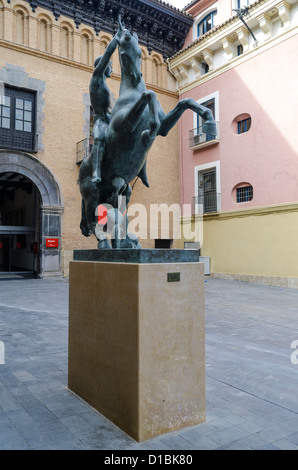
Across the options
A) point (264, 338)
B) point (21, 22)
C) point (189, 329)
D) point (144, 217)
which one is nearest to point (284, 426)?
point (189, 329)

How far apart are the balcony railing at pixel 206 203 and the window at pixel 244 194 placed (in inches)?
42.2

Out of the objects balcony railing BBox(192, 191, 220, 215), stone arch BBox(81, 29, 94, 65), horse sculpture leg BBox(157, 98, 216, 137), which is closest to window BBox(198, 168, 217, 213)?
balcony railing BBox(192, 191, 220, 215)

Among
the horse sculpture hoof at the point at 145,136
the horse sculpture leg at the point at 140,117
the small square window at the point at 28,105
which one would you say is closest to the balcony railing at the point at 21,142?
the small square window at the point at 28,105

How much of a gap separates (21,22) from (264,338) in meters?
17.3

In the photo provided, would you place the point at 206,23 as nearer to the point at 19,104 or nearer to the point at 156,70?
the point at 156,70

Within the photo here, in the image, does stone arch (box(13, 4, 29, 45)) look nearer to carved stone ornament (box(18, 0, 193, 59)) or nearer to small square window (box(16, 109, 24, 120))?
carved stone ornament (box(18, 0, 193, 59))

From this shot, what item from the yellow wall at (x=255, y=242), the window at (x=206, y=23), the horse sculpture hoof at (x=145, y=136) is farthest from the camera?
the window at (x=206, y=23)

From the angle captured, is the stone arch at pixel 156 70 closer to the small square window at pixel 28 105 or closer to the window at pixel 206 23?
the window at pixel 206 23

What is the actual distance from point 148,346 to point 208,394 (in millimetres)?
1283

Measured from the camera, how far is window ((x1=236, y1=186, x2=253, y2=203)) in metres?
17.5

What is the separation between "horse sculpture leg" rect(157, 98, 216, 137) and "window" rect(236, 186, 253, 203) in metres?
14.2

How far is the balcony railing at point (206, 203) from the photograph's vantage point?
1905 centimetres
